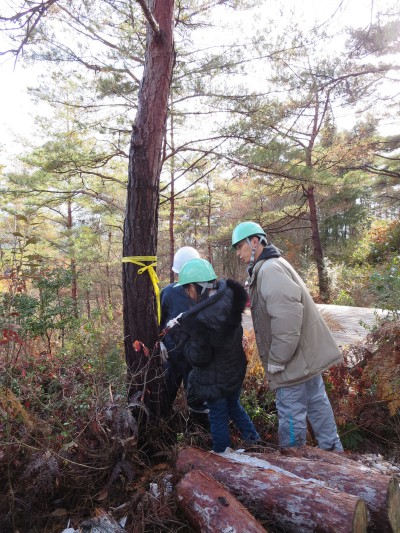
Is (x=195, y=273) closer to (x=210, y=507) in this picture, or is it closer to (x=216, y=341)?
(x=216, y=341)

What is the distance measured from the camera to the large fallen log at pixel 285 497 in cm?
181

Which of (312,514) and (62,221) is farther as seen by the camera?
(62,221)

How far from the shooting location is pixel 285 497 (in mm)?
2025

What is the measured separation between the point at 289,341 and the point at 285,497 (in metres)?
1.03

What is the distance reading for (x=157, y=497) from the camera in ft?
7.53

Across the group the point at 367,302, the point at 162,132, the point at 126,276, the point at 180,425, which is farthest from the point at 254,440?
the point at 367,302

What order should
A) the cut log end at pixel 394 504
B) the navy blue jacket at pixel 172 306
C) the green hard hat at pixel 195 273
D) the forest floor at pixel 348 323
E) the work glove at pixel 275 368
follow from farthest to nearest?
the forest floor at pixel 348 323
the navy blue jacket at pixel 172 306
the green hard hat at pixel 195 273
the work glove at pixel 275 368
the cut log end at pixel 394 504

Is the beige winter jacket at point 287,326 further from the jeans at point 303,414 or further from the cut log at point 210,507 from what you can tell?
the cut log at point 210,507

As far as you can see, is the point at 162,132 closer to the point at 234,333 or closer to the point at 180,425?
the point at 234,333

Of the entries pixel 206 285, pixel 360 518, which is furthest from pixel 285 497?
pixel 206 285

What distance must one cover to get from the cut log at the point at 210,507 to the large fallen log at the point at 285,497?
17cm

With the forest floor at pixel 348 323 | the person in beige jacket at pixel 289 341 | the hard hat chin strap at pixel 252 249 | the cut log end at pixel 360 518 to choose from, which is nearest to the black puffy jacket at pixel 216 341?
the person in beige jacket at pixel 289 341

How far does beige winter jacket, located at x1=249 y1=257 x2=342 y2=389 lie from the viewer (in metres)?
2.73

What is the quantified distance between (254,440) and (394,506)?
1293 millimetres
